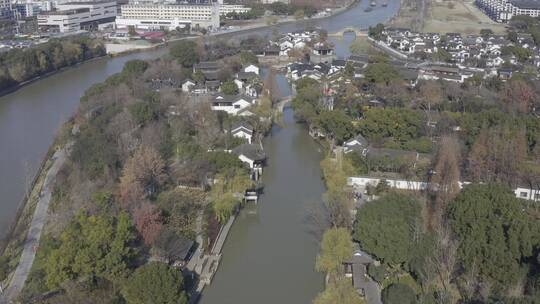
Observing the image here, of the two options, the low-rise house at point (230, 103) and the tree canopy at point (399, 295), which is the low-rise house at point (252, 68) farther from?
the tree canopy at point (399, 295)

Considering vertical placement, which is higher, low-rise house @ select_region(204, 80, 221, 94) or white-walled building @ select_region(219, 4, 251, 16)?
white-walled building @ select_region(219, 4, 251, 16)

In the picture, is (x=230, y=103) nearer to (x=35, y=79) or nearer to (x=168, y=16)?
(x=35, y=79)

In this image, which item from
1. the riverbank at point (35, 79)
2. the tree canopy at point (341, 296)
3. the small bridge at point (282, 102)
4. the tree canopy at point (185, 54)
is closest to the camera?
the tree canopy at point (341, 296)

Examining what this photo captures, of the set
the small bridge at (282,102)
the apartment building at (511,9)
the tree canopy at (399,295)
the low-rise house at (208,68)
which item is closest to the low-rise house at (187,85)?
the low-rise house at (208,68)

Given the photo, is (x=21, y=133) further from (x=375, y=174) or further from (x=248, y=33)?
(x=248, y=33)

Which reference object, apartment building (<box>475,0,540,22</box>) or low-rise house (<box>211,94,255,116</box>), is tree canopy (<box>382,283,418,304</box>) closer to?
low-rise house (<box>211,94,255,116</box>)

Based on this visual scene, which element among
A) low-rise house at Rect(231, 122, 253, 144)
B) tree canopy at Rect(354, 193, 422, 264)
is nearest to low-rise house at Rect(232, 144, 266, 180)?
low-rise house at Rect(231, 122, 253, 144)

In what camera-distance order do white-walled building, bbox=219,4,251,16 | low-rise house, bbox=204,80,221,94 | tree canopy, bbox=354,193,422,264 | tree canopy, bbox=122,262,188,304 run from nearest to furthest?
1. tree canopy, bbox=122,262,188,304
2. tree canopy, bbox=354,193,422,264
3. low-rise house, bbox=204,80,221,94
4. white-walled building, bbox=219,4,251,16

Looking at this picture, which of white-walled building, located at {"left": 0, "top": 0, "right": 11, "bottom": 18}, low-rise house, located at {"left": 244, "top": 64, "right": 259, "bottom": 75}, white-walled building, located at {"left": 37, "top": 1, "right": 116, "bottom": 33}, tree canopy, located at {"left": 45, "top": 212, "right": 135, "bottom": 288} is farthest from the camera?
white-walled building, located at {"left": 0, "top": 0, "right": 11, "bottom": 18}
